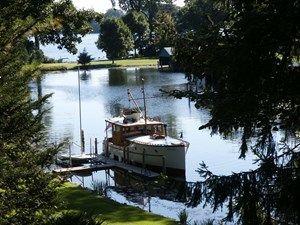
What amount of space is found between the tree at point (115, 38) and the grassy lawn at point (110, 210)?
89851mm

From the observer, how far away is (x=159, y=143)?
32.8 meters

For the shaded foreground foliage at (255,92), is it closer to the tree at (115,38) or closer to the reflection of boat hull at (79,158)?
the reflection of boat hull at (79,158)

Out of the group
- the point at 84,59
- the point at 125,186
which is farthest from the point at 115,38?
the point at 125,186

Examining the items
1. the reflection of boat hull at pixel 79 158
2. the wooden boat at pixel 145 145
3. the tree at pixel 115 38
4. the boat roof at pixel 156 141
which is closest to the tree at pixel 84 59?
the tree at pixel 115 38

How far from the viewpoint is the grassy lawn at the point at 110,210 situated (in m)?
18.0

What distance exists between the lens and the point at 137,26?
12188 centimetres

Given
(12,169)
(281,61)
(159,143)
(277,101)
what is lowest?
(159,143)

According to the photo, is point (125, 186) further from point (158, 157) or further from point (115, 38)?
point (115, 38)

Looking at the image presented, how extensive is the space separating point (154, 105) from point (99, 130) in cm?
1261

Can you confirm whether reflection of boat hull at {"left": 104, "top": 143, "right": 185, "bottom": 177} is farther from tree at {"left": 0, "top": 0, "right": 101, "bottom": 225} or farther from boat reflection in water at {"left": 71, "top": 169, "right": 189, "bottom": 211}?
tree at {"left": 0, "top": 0, "right": 101, "bottom": 225}

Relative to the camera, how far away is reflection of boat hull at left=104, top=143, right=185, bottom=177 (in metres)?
32.3

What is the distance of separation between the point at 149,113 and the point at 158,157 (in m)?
20.0

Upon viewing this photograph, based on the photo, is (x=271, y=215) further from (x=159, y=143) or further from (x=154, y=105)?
(x=154, y=105)

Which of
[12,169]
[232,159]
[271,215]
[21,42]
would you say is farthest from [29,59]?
[232,159]
